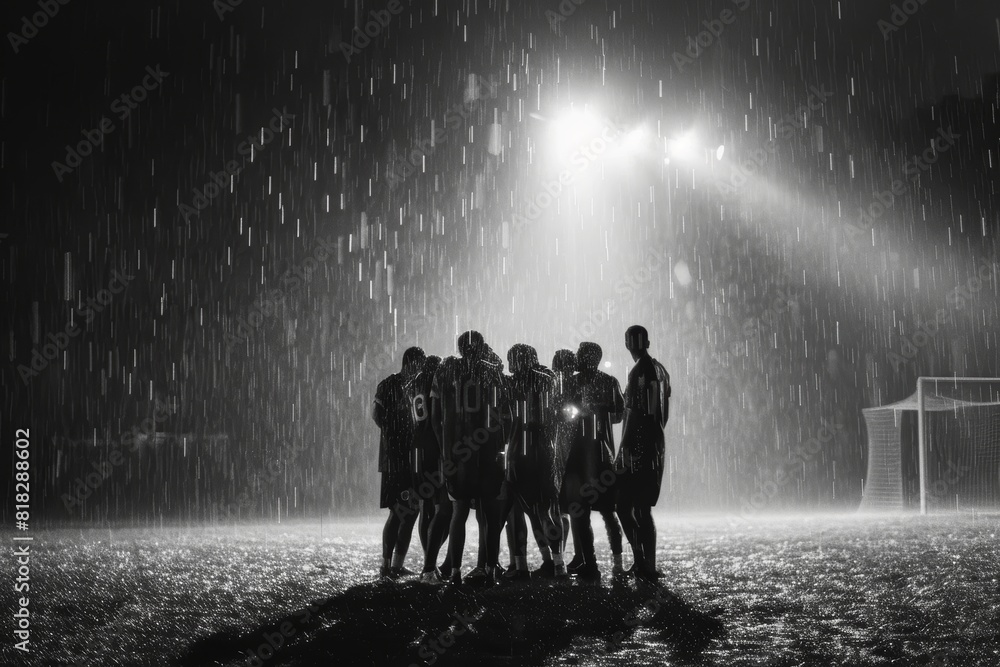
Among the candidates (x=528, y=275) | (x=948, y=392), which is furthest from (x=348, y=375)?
(x=948, y=392)

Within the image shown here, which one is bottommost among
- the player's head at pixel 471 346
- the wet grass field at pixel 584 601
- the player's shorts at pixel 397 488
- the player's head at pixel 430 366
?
the wet grass field at pixel 584 601

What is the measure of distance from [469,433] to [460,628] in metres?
1.85

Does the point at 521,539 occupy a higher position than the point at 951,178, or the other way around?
the point at 951,178

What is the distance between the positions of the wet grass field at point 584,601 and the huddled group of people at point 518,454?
1.84ft

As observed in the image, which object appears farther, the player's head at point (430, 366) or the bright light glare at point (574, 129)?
the bright light glare at point (574, 129)

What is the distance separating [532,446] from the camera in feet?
22.1

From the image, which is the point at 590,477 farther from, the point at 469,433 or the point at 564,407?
the point at 469,433

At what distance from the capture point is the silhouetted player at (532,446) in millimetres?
6688

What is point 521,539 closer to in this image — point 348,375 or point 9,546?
point 9,546

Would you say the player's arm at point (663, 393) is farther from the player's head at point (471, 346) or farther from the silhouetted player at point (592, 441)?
the player's head at point (471, 346)

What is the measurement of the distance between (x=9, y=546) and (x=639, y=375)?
315 inches

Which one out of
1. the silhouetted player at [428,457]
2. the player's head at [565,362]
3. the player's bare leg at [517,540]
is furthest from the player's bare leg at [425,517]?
the player's head at [565,362]

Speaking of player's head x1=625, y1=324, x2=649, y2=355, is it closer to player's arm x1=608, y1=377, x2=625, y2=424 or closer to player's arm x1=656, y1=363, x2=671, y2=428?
player's arm x1=656, y1=363, x2=671, y2=428

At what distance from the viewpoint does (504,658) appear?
426cm
